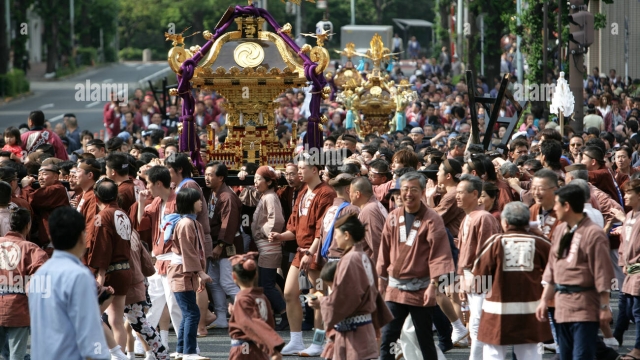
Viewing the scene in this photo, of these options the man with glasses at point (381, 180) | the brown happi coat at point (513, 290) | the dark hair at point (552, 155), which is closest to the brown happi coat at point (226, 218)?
the man with glasses at point (381, 180)

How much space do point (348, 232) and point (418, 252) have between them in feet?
3.35

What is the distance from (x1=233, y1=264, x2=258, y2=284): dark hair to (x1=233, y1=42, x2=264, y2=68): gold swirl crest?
22.0ft

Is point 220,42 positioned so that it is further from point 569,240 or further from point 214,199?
point 569,240

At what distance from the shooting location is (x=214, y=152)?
1531 cm

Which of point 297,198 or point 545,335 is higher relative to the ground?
point 297,198

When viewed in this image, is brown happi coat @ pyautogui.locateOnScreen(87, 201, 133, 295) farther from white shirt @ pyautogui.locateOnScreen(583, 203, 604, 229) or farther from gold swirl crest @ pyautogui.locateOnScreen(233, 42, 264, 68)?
gold swirl crest @ pyautogui.locateOnScreen(233, 42, 264, 68)

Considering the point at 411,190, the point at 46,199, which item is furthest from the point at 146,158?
the point at 411,190

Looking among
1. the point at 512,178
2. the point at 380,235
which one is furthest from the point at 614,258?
the point at 380,235

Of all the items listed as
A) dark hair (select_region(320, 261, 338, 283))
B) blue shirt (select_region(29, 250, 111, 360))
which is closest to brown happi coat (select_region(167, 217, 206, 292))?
dark hair (select_region(320, 261, 338, 283))

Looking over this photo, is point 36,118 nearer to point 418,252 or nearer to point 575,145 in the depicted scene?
point 575,145

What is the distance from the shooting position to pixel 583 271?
862 centimetres

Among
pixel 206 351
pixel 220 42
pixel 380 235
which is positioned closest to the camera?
pixel 380 235

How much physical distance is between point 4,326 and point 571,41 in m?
9.87

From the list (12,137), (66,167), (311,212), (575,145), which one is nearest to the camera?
(311,212)
